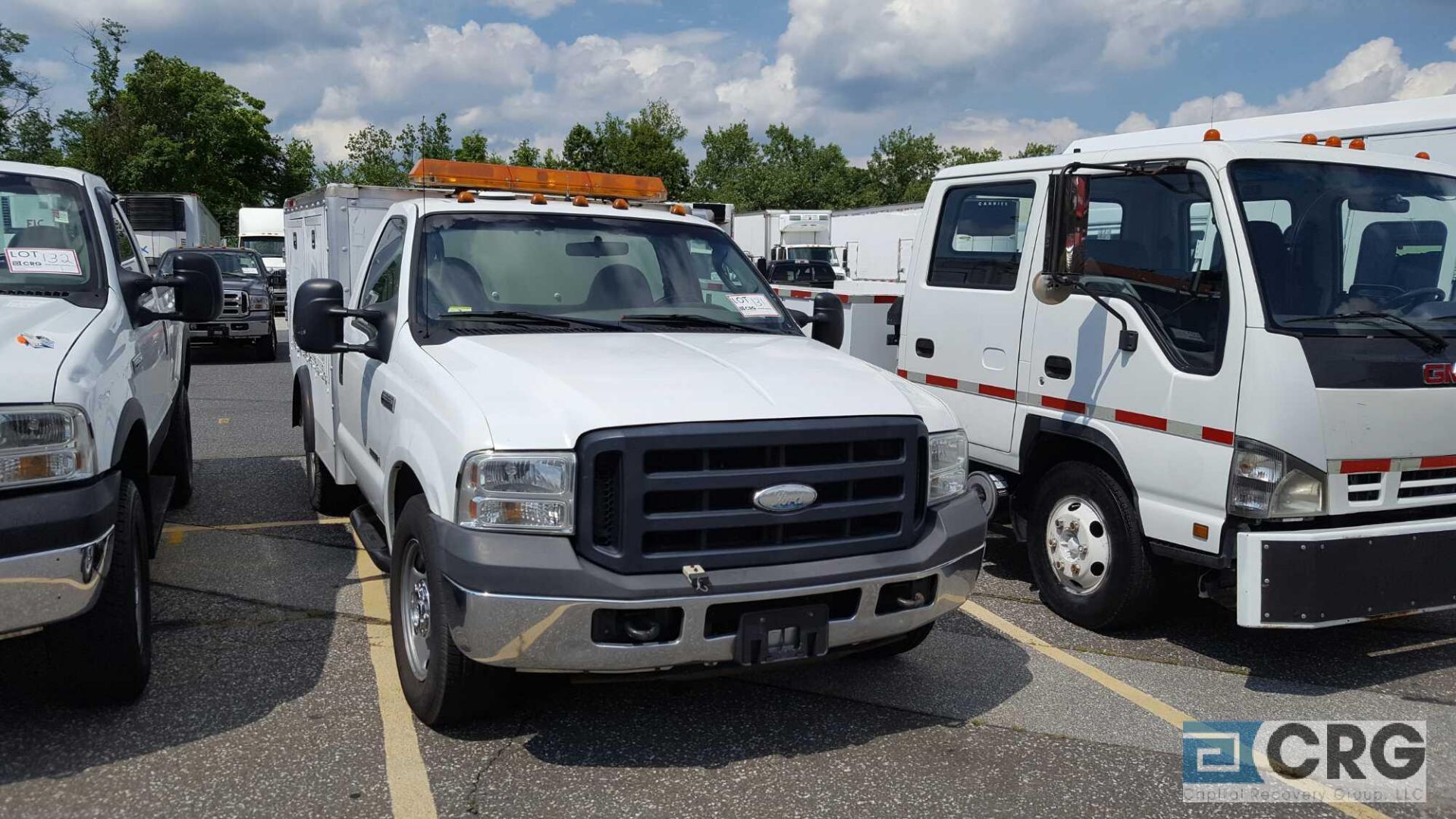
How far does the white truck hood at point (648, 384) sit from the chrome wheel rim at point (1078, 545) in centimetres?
148

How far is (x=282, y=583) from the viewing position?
18.8 feet

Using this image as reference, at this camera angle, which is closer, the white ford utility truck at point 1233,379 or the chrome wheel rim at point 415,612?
the chrome wheel rim at point 415,612

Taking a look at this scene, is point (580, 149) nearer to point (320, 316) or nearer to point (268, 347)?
point (268, 347)

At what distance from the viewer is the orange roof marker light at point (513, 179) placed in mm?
8484

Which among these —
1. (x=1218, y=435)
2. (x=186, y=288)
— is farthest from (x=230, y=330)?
(x=1218, y=435)

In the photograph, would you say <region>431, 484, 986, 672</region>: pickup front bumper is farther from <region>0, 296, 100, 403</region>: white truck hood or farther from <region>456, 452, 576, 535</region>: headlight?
<region>0, 296, 100, 403</region>: white truck hood

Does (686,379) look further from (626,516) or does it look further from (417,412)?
(417,412)

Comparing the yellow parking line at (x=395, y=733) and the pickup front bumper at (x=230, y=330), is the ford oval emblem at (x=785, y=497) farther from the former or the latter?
the pickup front bumper at (x=230, y=330)

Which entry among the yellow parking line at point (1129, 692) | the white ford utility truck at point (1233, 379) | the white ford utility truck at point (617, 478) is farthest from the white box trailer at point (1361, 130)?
the white ford utility truck at point (617, 478)

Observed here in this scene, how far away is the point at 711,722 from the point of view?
4.12 m

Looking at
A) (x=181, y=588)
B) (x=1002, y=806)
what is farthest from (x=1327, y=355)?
(x=181, y=588)

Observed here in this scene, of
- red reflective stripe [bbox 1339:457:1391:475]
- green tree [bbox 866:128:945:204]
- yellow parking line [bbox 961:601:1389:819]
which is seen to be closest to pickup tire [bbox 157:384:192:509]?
yellow parking line [bbox 961:601:1389:819]

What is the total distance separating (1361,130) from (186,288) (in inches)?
303

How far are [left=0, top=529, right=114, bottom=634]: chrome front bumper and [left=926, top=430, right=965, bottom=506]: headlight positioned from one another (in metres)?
2.79
